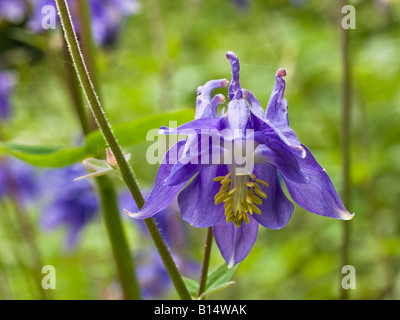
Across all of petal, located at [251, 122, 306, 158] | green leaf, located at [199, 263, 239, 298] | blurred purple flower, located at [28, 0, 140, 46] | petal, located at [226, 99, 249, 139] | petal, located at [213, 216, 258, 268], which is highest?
blurred purple flower, located at [28, 0, 140, 46]

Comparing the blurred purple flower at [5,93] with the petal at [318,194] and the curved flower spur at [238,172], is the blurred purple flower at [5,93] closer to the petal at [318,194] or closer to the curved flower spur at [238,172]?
the curved flower spur at [238,172]

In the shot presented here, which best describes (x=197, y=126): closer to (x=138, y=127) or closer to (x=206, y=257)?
(x=206, y=257)

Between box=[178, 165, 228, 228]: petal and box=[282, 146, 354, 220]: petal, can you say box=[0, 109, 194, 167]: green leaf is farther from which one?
box=[282, 146, 354, 220]: petal

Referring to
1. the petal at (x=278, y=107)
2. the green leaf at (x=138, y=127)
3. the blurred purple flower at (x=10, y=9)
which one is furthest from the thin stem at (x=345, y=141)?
the blurred purple flower at (x=10, y=9)

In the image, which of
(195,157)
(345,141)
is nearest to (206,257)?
(195,157)

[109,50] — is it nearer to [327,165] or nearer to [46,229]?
[46,229]

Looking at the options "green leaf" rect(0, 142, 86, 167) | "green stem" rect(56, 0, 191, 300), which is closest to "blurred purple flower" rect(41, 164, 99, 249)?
"green leaf" rect(0, 142, 86, 167)
